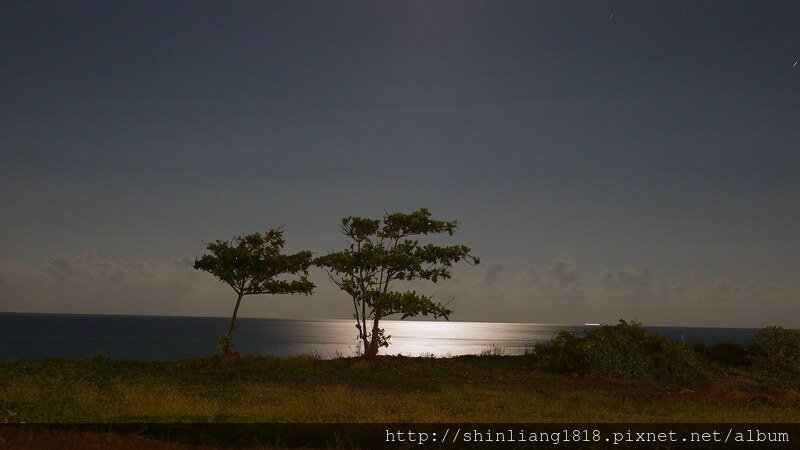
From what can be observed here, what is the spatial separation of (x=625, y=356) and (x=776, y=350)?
10.7 meters

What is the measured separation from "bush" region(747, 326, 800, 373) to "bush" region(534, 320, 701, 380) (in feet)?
22.2

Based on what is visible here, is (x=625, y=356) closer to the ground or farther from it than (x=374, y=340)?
closer to the ground

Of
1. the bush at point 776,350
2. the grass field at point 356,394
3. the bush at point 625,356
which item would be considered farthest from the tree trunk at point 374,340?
the bush at point 776,350

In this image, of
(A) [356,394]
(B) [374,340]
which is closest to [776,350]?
(B) [374,340]

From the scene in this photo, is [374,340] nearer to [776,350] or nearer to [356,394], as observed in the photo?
[356,394]

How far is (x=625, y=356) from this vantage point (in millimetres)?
29438

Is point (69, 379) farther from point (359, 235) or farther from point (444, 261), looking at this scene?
point (444, 261)

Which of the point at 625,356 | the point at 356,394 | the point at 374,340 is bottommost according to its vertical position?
the point at 356,394

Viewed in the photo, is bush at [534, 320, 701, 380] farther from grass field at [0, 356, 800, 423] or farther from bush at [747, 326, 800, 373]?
bush at [747, 326, 800, 373]

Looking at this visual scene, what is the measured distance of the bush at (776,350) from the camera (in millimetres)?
34016

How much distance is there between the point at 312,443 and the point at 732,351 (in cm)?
3212

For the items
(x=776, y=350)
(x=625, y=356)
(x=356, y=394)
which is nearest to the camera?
(x=356, y=394)

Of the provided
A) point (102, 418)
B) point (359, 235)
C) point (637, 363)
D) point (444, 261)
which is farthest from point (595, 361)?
point (102, 418)

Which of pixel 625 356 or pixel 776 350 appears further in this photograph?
pixel 776 350
